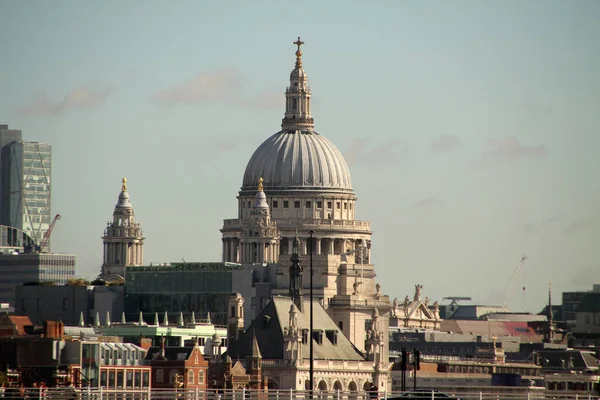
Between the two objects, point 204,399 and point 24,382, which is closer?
point 204,399

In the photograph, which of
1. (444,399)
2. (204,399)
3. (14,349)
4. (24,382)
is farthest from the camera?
(14,349)

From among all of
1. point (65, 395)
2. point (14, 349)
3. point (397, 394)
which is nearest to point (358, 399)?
point (397, 394)

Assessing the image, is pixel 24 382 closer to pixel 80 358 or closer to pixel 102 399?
pixel 80 358

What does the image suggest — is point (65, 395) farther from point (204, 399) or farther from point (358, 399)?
point (358, 399)

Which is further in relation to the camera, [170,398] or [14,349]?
[14,349]

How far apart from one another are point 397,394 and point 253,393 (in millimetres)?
19453

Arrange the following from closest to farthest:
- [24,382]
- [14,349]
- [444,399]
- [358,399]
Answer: [444,399] < [358,399] < [24,382] < [14,349]

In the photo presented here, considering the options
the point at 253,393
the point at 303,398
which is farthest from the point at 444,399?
the point at 253,393

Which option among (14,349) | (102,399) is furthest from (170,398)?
(14,349)

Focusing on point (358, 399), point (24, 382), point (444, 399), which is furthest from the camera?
point (24, 382)

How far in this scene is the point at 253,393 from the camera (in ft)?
575

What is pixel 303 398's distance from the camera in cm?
15038

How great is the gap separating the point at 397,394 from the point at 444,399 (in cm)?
1477

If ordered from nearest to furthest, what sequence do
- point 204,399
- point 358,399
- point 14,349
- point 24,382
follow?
1. point 204,399
2. point 358,399
3. point 24,382
4. point 14,349
